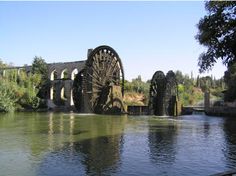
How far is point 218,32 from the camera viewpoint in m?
20.5

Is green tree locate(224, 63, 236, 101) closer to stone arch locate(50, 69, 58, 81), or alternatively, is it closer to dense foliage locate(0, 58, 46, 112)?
dense foliage locate(0, 58, 46, 112)

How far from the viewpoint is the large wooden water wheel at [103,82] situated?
52.0 m

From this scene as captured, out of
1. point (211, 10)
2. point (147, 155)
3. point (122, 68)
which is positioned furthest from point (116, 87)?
point (147, 155)

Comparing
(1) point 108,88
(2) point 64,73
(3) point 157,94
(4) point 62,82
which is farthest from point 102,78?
(2) point 64,73

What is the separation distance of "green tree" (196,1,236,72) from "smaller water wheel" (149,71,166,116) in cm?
2837

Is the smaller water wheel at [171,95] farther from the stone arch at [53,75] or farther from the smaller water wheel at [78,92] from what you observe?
the stone arch at [53,75]

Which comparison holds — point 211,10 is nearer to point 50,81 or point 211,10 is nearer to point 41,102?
point 41,102

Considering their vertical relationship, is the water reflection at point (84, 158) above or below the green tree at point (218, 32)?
below

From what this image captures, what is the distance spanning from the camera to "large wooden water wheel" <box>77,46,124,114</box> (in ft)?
171

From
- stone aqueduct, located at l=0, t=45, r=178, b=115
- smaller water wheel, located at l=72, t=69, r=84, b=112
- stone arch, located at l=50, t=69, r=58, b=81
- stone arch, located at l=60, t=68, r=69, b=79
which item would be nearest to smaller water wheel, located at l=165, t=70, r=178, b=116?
stone aqueduct, located at l=0, t=45, r=178, b=115

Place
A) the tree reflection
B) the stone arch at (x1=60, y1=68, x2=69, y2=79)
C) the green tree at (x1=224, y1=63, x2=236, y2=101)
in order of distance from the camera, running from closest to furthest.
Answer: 1. the tree reflection
2. the green tree at (x1=224, y1=63, x2=236, y2=101)
3. the stone arch at (x1=60, y1=68, x2=69, y2=79)

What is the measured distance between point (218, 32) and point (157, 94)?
31093 millimetres

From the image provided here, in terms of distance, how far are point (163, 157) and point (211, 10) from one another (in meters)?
9.36

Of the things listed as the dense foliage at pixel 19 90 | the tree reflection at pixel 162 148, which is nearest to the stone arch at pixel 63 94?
the dense foliage at pixel 19 90
